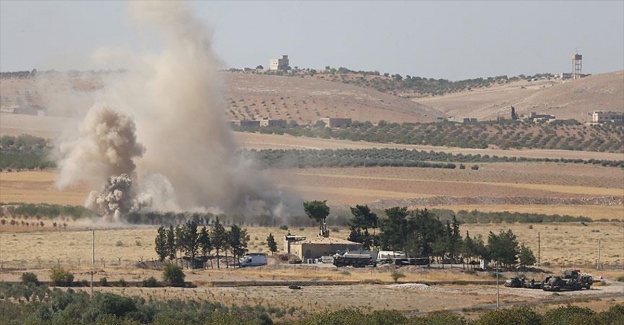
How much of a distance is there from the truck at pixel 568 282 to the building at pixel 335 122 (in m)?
117

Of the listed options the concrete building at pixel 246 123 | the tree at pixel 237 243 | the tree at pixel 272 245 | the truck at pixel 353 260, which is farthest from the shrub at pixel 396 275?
the concrete building at pixel 246 123

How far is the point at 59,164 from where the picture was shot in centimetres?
11644

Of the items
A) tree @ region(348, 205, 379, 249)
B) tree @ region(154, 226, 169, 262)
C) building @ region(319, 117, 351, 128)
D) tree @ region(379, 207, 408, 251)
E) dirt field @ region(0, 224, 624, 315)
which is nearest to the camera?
dirt field @ region(0, 224, 624, 315)

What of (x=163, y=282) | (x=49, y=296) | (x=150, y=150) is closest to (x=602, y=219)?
(x=150, y=150)

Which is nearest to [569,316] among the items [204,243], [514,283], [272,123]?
[514,283]

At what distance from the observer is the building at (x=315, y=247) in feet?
272

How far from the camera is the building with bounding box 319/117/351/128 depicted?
192 meters

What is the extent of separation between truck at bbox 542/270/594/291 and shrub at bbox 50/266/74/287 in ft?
72.8

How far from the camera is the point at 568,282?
71.4m

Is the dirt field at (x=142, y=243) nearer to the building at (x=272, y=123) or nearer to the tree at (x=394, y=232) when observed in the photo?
the tree at (x=394, y=232)

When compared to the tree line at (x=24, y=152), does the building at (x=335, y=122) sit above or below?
above

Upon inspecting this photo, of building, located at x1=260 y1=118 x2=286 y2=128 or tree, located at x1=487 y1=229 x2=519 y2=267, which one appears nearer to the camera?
tree, located at x1=487 y1=229 x2=519 y2=267

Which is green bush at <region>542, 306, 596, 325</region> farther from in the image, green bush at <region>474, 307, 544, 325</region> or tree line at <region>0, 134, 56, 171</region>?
tree line at <region>0, 134, 56, 171</region>

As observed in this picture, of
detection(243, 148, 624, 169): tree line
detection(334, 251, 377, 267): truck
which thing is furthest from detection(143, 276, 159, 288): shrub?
detection(243, 148, 624, 169): tree line
